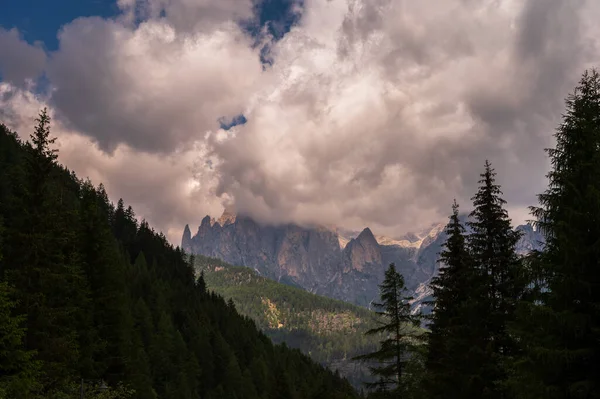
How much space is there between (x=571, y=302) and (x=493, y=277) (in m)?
8.44

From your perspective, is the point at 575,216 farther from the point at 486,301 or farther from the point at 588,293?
the point at 486,301

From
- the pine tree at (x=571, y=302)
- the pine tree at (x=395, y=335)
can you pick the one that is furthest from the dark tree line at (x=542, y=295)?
the pine tree at (x=395, y=335)

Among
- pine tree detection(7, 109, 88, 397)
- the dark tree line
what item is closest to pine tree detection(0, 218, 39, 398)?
pine tree detection(7, 109, 88, 397)

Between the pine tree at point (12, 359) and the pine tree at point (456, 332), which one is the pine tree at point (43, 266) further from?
the pine tree at point (456, 332)

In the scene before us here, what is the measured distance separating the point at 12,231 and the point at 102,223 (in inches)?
378

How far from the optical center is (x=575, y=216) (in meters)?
14.2

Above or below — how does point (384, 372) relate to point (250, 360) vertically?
above

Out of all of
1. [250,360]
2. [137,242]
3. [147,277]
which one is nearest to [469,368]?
[147,277]

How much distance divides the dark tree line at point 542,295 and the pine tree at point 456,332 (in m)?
0.06

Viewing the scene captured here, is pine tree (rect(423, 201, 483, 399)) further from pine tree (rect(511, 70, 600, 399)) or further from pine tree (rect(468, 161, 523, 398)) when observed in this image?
pine tree (rect(511, 70, 600, 399))

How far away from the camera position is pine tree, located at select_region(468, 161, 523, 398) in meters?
20.3

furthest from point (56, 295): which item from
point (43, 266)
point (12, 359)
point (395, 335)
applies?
point (395, 335)

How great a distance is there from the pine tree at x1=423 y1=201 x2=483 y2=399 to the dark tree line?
56 mm

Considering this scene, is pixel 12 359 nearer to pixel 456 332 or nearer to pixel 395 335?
pixel 456 332
